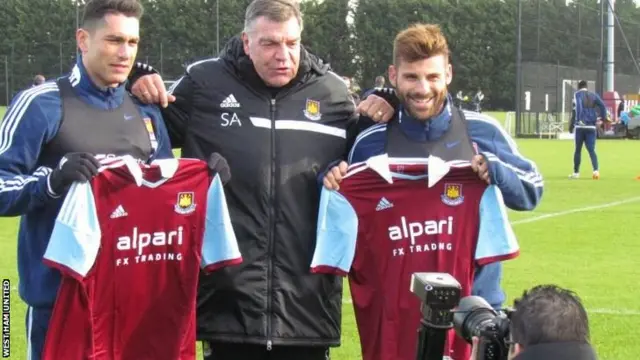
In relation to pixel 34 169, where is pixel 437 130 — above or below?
above

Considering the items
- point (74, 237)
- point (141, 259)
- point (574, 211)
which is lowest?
point (574, 211)

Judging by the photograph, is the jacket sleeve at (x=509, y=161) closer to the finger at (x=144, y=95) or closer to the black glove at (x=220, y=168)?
Result: the black glove at (x=220, y=168)

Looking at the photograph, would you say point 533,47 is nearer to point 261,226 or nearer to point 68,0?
point 68,0

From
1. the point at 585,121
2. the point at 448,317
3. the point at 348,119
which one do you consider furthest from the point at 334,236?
the point at 585,121

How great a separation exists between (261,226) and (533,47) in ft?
141

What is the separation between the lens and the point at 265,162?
16.9ft

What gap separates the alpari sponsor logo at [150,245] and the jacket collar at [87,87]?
585 millimetres

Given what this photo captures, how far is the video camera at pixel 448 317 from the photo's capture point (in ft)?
10.5

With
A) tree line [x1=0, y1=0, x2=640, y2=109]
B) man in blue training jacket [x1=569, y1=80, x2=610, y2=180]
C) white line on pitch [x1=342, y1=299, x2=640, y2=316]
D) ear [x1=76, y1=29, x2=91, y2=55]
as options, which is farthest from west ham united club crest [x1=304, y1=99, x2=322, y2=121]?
tree line [x1=0, y1=0, x2=640, y2=109]

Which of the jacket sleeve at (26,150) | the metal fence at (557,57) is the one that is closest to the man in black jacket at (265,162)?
the jacket sleeve at (26,150)

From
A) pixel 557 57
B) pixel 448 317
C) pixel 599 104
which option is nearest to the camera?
pixel 448 317

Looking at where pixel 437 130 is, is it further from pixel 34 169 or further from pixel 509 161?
pixel 34 169

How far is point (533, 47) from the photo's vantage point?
4694cm

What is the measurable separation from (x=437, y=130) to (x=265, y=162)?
79 centimetres
